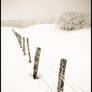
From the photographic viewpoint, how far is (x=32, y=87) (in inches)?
185

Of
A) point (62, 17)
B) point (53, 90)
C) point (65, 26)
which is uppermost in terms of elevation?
point (62, 17)

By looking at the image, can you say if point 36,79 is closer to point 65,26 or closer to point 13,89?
point 13,89

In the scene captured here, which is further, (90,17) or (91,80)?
(90,17)

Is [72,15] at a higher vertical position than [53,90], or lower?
higher

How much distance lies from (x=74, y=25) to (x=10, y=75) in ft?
57.0

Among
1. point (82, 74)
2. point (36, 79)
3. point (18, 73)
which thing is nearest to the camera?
point (36, 79)

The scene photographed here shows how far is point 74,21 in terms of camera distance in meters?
21.7

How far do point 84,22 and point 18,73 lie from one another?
1857 centimetres

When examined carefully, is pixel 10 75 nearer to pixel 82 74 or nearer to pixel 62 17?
pixel 82 74

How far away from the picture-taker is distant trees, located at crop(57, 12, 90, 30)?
853 inches

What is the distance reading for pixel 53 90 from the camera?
459 centimetres

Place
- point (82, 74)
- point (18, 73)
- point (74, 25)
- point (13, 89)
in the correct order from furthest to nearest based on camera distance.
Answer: point (74, 25) < point (82, 74) < point (18, 73) < point (13, 89)

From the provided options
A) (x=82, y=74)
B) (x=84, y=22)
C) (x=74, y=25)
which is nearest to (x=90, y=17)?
(x=84, y=22)

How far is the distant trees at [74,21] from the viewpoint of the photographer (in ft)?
71.1
